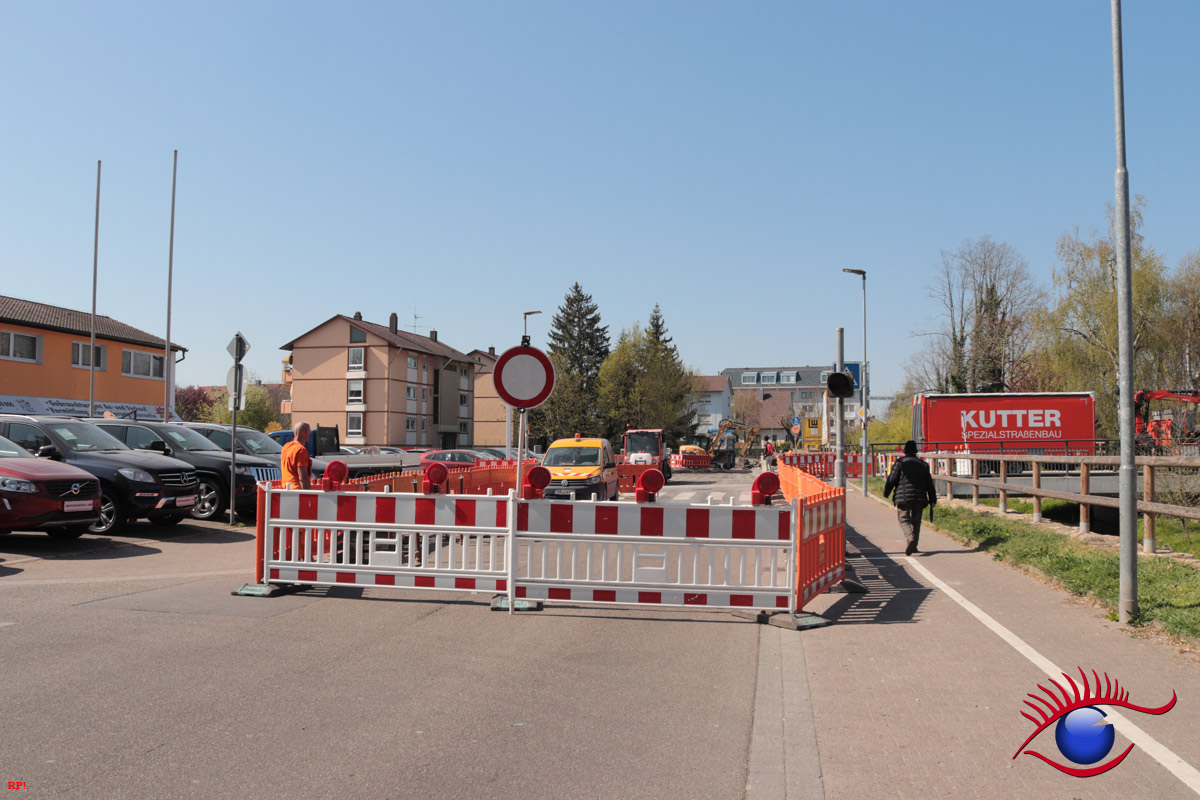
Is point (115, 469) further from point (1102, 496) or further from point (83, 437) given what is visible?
point (1102, 496)

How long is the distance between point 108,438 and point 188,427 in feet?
11.3

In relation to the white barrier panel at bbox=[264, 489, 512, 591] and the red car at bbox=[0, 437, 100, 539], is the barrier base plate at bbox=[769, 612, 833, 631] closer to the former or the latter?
the white barrier panel at bbox=[264, 489, 512, 591]

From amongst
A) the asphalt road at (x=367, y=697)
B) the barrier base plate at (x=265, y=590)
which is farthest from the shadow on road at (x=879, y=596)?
the barrier base plate at (x=265, y=590)

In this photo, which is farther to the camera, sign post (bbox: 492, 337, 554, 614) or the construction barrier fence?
sign post (bbox: 492, 337, 554, 614)

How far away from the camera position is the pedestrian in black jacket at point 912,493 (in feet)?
41.4

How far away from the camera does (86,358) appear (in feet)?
125

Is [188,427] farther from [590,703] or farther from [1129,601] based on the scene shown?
[1129,601]

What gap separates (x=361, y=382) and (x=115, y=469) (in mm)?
56311

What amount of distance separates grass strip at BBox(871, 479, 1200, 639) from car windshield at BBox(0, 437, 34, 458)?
1379 centimetres

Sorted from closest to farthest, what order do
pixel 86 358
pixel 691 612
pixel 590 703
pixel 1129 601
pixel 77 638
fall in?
pixel 590 703
pixel 77 638
pixel 1129 601
pixel 691 612
pixel 86 358

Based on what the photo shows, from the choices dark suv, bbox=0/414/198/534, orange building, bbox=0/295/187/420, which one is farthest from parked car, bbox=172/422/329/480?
orange building, bbox=0/295/187/420

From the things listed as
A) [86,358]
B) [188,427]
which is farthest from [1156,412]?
[86,358]

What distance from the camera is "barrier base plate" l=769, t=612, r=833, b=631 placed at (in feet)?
25.4

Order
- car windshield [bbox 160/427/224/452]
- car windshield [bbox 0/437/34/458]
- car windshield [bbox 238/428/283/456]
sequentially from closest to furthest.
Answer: car windshield [bbox 0/437/34/458]
car windshield [bbox 160/427/224/452]
car windshield [bbox 238/428/283/456]
